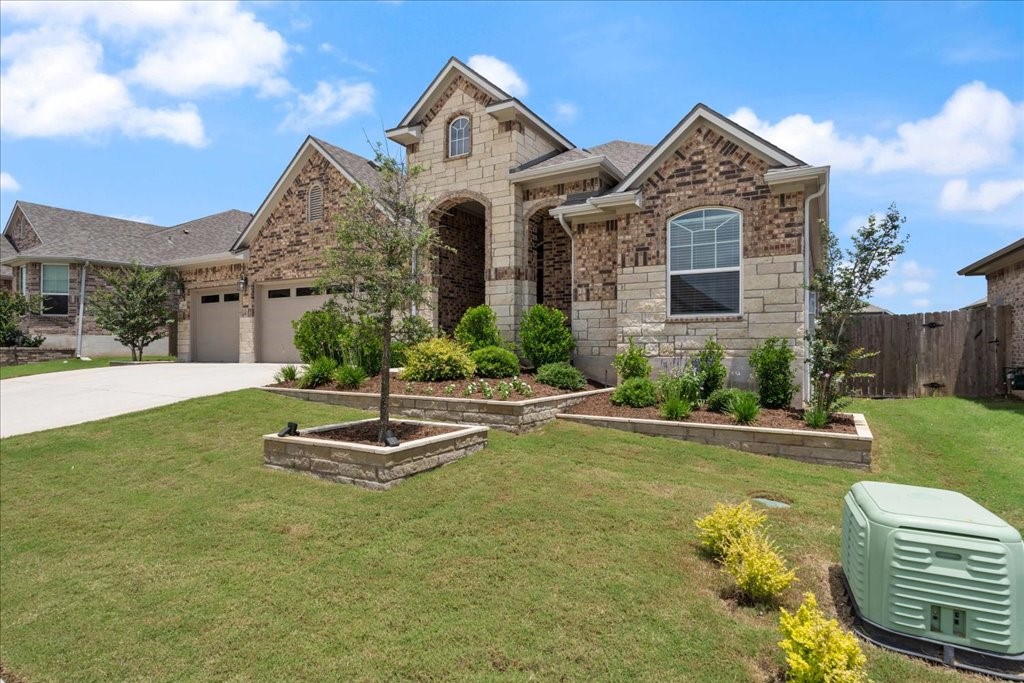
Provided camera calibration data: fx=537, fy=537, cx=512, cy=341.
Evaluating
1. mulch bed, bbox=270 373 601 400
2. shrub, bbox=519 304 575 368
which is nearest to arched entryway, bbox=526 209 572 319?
shrub, bbox=519 304 575 368

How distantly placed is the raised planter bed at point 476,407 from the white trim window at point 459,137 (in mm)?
7965

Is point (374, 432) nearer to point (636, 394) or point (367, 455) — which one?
point (367, 455)

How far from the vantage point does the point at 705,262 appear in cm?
1110

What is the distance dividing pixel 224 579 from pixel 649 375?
8740mm

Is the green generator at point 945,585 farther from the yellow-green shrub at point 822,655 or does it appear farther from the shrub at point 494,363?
the shrub at point 494,363

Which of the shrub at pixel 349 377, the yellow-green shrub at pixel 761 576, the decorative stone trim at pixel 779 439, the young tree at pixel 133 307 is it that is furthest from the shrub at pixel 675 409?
the young tree at pixel 133 307

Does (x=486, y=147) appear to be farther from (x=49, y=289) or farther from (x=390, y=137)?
(x=49, y=289)

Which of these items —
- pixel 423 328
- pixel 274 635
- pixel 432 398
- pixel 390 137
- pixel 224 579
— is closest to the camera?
pixel 274 635

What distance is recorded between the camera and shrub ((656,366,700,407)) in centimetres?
968

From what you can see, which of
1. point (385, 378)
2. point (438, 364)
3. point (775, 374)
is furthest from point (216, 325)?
point (775, 374)

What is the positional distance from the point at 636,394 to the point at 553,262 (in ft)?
23.1

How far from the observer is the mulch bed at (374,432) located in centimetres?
753

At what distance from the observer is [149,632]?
4.11 meters

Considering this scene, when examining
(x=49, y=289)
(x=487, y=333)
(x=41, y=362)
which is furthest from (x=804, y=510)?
(x=49, y=289)
